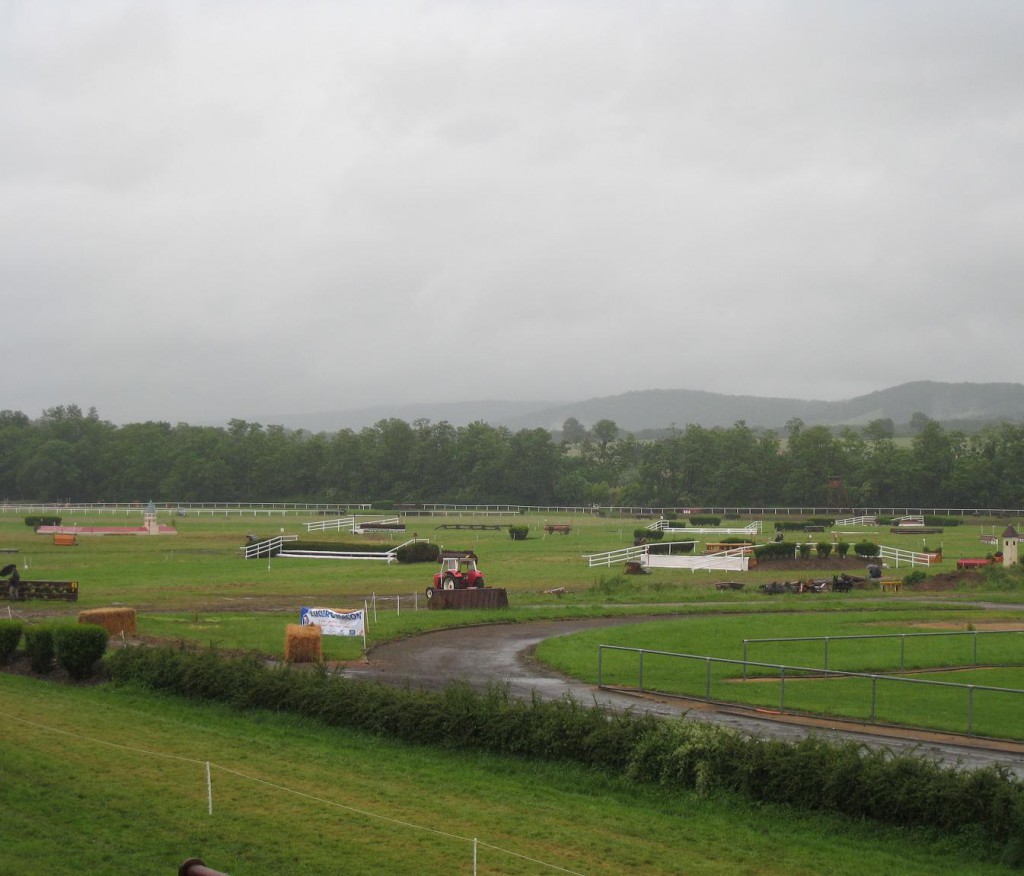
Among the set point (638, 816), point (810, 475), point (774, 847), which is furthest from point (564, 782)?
point (810, 475)

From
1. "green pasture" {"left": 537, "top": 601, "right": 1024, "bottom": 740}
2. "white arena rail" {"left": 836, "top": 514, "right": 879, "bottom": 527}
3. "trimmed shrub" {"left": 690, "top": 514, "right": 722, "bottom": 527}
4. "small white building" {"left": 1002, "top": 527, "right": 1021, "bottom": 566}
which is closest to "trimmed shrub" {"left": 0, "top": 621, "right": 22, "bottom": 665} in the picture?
"green pasture" {"left": 537, "top": 601, "right": 1024, "bottom": 740}

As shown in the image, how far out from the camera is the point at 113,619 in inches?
1216

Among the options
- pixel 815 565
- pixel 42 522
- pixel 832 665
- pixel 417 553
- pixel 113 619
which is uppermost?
pixel 42 522

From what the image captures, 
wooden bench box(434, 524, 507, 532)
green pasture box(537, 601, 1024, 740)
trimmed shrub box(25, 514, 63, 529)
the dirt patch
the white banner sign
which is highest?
trimmed shrub box(25, 514, 63, 529)

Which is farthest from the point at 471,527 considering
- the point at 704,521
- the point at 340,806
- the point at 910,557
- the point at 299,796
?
the point at 340,806

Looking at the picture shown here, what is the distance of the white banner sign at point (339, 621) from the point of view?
3181 centimetres

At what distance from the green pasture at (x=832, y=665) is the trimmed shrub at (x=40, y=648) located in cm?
1273

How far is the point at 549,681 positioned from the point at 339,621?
787 centimetres

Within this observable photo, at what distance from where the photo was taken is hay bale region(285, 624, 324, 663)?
28094 mm

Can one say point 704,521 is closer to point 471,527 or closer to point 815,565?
point 471,527

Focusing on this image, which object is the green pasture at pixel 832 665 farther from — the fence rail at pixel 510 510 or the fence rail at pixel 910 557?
the fence rail at pixel 510 510

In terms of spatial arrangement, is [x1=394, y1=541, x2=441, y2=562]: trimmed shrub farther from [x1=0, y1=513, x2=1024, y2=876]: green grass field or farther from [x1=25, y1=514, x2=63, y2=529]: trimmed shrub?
[x1=25, y1=514, x2=63, y2=529]: trimmed shrub

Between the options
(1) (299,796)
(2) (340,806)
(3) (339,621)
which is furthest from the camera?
(3) (339,621)

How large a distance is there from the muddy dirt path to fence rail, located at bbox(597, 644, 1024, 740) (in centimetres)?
60
